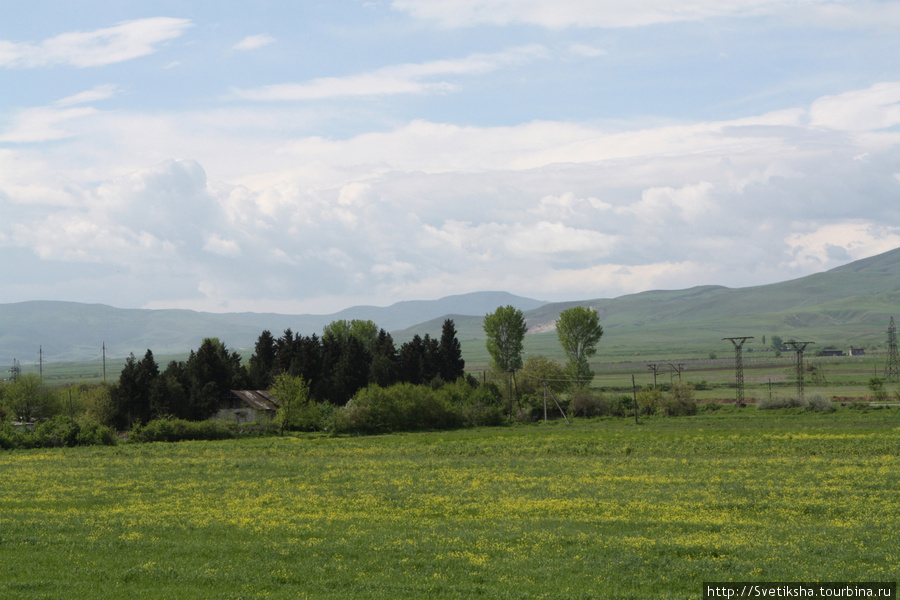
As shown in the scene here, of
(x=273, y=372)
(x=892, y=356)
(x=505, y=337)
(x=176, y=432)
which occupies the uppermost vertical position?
(x=505, y=337)

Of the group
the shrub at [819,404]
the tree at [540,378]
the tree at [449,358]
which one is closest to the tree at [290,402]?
the tree at [449,358]

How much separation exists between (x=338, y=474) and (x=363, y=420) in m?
47.1

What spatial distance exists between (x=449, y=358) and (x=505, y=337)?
1383 cm

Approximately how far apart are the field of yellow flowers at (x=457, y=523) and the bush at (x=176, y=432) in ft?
85.6

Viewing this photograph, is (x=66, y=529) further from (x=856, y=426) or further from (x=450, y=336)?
(x=450, y=336)

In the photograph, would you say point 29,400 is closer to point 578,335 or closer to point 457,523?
point 578,335

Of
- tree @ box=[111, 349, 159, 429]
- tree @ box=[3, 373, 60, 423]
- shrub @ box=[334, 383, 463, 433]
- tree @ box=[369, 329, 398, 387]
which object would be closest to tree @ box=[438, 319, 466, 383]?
tree @ box=[369, 329, 398, 387]

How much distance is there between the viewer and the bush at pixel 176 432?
85.6 m

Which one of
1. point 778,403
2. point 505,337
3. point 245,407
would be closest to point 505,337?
point 505,337

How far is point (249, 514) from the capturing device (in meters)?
33.5

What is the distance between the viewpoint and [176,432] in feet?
284

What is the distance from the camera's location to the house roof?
107062 millimetres

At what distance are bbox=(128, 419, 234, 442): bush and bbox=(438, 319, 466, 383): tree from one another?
43.5m

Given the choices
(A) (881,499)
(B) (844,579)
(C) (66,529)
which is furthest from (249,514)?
(A) (881,499)
